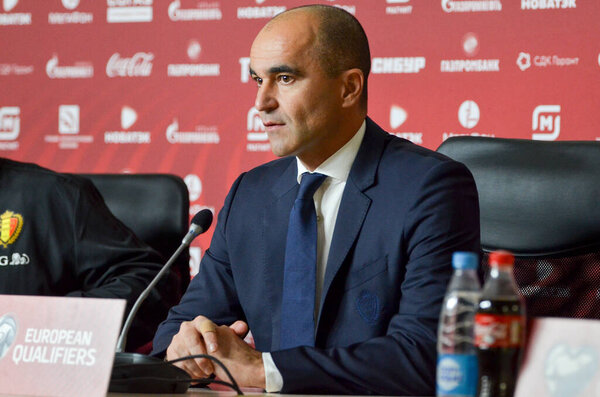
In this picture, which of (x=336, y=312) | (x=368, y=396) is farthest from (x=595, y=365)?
(x=336, y=312)

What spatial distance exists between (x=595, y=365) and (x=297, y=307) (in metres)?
0.82

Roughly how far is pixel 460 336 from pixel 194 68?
2.97 metres

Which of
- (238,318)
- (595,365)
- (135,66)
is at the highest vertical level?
(135,66)

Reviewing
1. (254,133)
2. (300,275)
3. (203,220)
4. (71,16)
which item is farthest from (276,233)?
(71,16)

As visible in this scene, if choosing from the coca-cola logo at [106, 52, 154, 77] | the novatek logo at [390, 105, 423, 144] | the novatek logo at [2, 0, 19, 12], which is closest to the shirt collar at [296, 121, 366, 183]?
the novatek logo at [390, 105, 423, 144]

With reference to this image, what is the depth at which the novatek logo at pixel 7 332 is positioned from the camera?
1252 millimetres

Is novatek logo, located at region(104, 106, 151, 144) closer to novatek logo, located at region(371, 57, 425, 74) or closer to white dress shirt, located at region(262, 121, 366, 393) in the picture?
novatek logo, located at region(371, 57, 425, 74)

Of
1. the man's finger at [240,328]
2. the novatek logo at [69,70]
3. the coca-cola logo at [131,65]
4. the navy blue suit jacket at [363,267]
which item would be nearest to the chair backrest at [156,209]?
the navy blue suit jacket at [363,267]

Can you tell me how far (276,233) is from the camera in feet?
6.03

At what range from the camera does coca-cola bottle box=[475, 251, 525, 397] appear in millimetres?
1004

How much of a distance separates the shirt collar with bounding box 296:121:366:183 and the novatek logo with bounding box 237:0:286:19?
1.94 m

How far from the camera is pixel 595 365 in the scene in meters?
0.98

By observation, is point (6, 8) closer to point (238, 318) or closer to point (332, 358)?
point (238, 318)

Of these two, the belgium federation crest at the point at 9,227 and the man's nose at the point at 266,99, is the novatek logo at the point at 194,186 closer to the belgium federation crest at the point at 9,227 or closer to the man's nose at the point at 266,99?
the belgium federation crest at the point at 9,227
